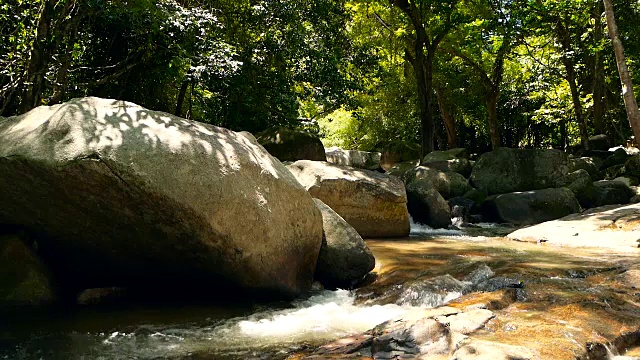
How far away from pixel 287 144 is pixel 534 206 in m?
6.32

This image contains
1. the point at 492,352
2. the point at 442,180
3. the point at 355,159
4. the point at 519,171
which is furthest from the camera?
the point at 355,159

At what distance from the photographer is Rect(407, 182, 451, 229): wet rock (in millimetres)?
12375

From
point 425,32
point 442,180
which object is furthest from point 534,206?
point 425,32

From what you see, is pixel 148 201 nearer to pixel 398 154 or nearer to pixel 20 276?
pixel 20 276

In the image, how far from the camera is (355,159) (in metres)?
21.7

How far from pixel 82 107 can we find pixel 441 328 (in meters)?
3.84

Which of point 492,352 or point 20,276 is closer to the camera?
point 492,352

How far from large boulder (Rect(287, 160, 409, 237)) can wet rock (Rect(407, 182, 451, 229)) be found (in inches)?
77.5

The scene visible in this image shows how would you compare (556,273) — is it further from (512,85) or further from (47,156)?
(512,85)

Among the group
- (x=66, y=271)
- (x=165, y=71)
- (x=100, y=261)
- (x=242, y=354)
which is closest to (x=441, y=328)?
(x=242, y=354)

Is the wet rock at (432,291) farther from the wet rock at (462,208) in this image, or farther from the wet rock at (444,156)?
the wet rock at (444,156)

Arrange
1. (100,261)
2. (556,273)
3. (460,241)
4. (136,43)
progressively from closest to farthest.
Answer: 1. (100,261)
2. (556,273)
3. (460,241)
4. (136,43)

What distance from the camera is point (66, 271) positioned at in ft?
18.6

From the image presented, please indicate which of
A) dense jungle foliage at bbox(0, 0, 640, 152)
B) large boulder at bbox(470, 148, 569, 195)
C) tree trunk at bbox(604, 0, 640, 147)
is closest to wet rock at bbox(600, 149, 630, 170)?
dense jungle foliage at bbox(0, 0, 640, 152)
